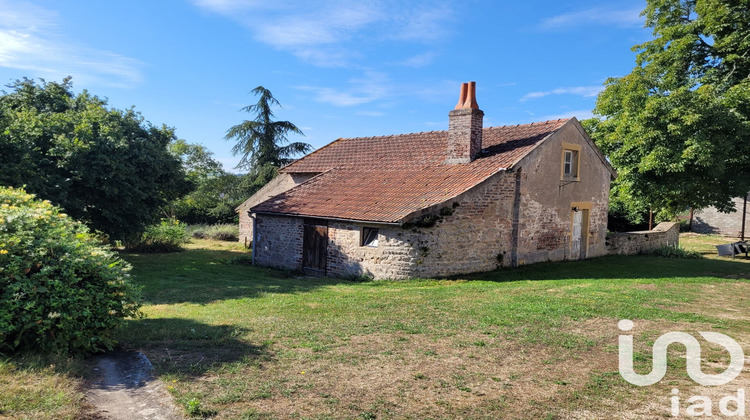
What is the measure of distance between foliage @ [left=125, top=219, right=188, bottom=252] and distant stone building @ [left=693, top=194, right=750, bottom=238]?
36512 mm

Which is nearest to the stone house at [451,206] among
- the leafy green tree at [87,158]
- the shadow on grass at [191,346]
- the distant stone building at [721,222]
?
the leafy green tree at [87,158]

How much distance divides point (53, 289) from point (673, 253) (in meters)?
25.2

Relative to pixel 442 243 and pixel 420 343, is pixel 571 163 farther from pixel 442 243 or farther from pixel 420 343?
pixel 420 343

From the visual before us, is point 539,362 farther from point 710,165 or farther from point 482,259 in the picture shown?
point 710,165

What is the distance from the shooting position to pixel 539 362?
248 inches

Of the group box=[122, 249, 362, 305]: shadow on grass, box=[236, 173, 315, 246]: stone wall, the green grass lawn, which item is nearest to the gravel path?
the green grass lawn

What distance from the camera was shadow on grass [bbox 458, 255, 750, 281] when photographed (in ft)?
50.1

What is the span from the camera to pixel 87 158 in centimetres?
1661

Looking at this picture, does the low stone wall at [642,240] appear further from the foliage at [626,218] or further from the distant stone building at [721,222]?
the distant stone building at [721,222]

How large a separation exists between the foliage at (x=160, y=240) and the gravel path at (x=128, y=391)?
722 inches

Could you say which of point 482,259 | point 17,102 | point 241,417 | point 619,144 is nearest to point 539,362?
point 241,417

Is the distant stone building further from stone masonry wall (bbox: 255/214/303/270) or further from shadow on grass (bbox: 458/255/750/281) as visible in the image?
stone masonry wall (bbox: 255/214/303/270)

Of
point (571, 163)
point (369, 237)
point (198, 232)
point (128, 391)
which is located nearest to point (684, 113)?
point (571, 163)

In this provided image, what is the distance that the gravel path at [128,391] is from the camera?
466 cm
